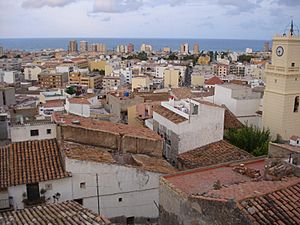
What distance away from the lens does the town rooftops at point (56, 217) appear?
29.9ft

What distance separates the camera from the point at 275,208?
8.50 m

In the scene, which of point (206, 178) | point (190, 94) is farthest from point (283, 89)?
point (206, 178)

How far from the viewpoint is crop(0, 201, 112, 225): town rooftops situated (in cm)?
912

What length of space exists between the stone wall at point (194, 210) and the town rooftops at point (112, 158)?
4364 mm

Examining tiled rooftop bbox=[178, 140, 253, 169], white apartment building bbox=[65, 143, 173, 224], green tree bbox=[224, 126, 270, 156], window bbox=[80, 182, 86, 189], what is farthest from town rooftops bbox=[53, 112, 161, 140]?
green tree bbox=[224, 126, 270, 156]

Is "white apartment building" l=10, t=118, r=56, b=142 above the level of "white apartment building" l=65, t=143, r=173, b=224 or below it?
above

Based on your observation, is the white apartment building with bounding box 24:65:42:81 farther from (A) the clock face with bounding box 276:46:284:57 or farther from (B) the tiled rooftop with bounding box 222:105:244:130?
(A) the clock face with bounding box 276:46:284:57

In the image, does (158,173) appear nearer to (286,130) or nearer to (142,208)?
(142,208)

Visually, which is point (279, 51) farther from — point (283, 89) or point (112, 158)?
point (112, 158)

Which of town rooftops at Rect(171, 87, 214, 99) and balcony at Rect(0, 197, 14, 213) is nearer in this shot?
balcony at Rect(0, 197, 14, 213)

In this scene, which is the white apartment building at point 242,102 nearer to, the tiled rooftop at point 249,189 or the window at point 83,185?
the window at point 83,185

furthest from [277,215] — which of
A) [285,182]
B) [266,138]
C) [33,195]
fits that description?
[266,138]

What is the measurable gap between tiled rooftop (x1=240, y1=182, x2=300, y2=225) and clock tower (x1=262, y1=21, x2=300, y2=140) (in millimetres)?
17250

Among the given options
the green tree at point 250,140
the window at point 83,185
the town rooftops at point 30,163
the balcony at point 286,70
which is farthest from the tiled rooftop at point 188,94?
the window at point 83,185
